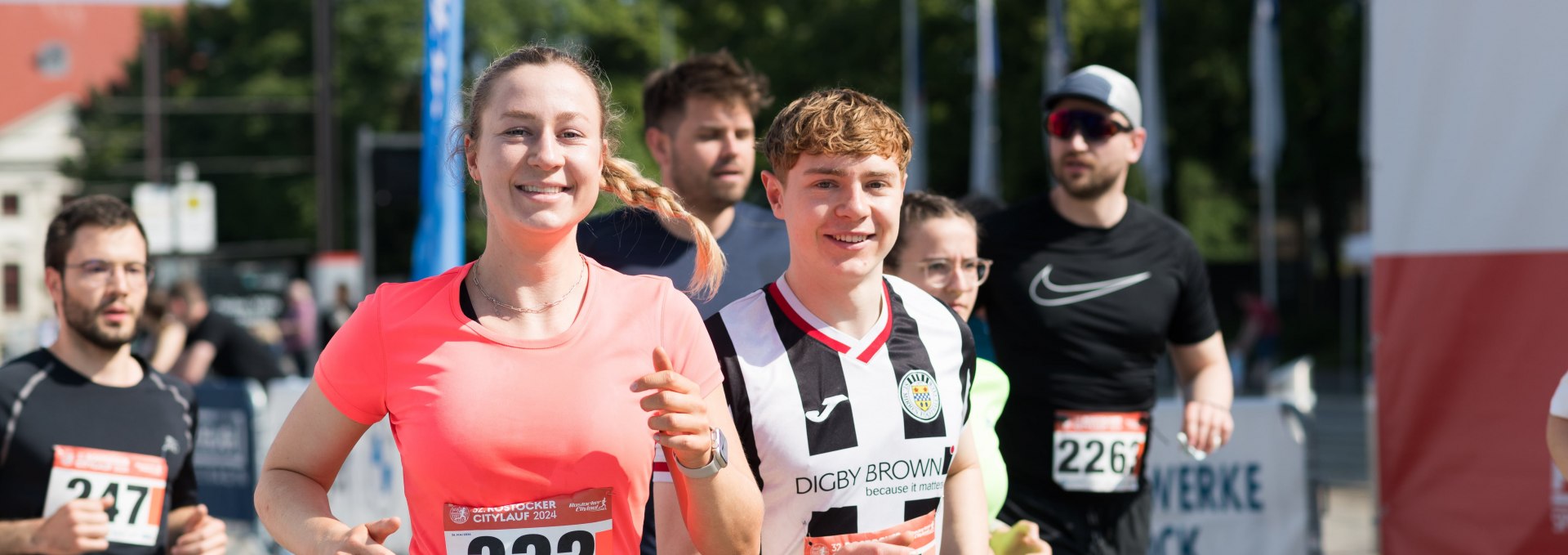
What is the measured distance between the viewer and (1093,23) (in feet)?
104

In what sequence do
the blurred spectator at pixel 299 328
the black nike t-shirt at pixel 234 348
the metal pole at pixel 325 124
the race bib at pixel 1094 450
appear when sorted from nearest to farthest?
the race bib at pixel 1094 450, the black nike t-shirt at pixel 234 348, the metal pole at pixel 325 124, the blurred spectator at pixel 299 328

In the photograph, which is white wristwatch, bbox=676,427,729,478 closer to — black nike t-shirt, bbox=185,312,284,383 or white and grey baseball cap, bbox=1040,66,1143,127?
white and grey baseball cap, bbox=1040,66,1143,127

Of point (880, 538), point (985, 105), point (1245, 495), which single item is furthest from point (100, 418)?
point (985, 105)

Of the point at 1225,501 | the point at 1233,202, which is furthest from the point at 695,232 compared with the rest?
the point at 1233,202

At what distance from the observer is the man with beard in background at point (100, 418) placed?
4.03 meters

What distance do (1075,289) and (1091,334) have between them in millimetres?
152

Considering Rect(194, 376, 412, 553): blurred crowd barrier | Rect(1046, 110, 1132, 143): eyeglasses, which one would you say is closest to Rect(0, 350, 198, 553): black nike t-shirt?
Rect(1046, 110, 1132, 143): eyeglasses

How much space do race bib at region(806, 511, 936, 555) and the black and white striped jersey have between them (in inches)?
0.6

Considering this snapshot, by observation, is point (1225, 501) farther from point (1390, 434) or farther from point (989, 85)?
point (989, 85)

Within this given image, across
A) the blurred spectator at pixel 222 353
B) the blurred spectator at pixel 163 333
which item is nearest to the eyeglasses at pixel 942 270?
the blurred spectator at pixel 163 333

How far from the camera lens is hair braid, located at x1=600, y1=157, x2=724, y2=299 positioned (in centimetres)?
271

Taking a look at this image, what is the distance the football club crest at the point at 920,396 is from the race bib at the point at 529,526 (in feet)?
2.31

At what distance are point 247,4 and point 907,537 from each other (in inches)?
1854

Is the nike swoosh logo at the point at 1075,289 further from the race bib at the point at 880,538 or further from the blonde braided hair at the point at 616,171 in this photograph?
the blonde braided hair at the point at 616,171
